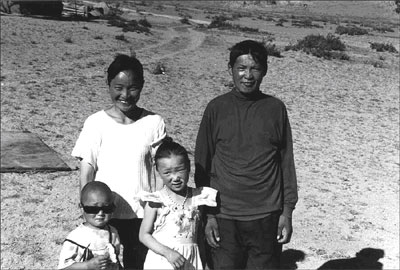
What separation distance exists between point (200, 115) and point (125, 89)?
7.62 meters

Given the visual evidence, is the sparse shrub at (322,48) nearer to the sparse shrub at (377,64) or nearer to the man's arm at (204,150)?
the sparse shrub at (377,64)

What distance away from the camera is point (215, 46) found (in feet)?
66.9

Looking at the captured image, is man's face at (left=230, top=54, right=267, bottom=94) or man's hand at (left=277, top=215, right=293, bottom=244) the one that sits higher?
man's face at (left=230, top=54, right=267, bottom=94)

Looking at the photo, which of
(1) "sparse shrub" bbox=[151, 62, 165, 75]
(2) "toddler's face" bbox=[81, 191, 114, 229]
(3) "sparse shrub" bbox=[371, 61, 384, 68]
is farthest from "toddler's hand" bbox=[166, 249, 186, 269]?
Result: (3) "sparse shrub" bbox=[371, 61, 384, 68]

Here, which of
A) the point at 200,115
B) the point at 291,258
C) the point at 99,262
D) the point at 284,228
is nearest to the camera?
the point at 99,262

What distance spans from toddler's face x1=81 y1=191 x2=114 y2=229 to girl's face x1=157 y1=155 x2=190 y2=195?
0.29m

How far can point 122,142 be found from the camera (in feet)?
9.33

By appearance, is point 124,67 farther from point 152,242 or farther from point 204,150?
point 152,242

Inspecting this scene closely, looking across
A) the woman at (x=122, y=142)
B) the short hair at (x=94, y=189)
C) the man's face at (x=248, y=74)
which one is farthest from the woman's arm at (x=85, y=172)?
the man's face at (x=248, y=74)

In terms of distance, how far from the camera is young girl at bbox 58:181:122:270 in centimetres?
263

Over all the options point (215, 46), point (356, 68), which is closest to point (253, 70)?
A: point (356, 68)

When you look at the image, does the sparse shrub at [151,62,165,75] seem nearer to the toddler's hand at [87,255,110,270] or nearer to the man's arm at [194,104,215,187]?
the man's arm at [194,104,215,187]

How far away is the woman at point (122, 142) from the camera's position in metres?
2.84

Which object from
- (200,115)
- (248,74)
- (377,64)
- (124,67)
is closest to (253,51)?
(248,74)
